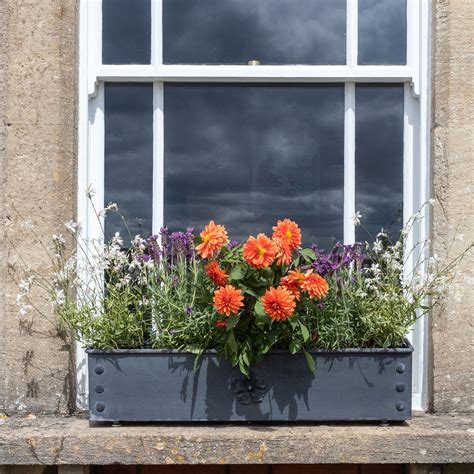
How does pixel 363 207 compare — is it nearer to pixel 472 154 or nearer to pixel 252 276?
pixel 472 154

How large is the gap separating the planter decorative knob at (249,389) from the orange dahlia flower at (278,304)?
0.27 metres

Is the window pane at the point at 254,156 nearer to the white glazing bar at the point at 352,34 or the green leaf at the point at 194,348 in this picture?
the white glazing bar at the point at 352,34

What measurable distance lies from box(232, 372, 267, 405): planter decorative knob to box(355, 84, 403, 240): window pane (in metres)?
0.65

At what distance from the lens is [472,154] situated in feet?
7.85

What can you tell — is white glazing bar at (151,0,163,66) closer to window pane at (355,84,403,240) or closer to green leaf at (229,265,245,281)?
window pane at (355,84,403,240)

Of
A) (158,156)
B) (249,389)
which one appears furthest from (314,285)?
(158,156)

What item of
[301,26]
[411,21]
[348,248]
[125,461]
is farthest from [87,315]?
[411,21]

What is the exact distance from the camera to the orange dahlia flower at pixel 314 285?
6.98 ft

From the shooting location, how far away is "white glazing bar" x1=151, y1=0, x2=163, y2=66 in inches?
99.4

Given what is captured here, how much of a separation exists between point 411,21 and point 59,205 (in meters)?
1.40

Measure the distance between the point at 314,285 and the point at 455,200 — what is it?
63 cm

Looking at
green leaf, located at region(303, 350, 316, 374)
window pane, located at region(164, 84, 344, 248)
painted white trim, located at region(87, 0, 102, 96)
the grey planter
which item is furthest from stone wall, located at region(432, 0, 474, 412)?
painted white trim, located at region(87, 0, 102, 96)

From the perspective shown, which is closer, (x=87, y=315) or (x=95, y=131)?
(x=87, y=315)

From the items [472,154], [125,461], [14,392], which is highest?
[472,154]
